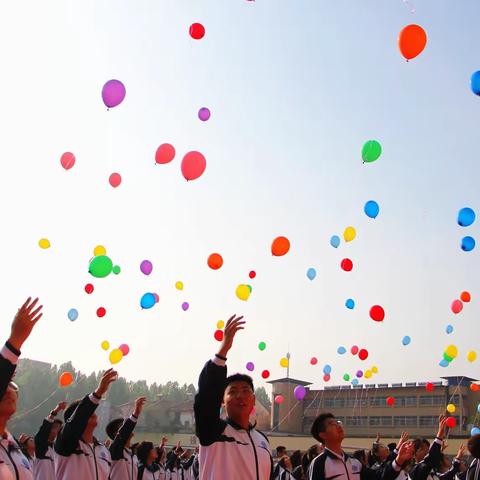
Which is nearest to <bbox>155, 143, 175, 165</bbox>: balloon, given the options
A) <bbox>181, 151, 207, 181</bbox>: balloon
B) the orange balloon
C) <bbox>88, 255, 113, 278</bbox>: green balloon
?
<bbox>181, 151, 207, 181</bbox>: balloon

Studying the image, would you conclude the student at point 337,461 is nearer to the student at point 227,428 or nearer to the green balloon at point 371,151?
the student at point 227,428

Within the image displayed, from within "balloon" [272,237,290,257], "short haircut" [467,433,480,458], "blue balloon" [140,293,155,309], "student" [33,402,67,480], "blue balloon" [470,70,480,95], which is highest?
"blue balloon" [470,70,480,95]

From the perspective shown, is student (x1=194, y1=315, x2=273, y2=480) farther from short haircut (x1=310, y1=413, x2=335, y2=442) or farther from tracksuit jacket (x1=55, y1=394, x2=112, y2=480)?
short haircut (x1=310, y1=413, x2=335, y2=442)

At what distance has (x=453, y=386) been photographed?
41.9 metres

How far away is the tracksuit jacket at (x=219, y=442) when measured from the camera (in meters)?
3.75

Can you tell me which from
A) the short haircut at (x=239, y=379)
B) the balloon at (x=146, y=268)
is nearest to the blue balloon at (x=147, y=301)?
the balloon at (x=146, y=268)

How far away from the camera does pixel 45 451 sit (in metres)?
7.37

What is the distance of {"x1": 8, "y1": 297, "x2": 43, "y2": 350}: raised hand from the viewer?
3.52 metres

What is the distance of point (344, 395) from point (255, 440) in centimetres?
4694

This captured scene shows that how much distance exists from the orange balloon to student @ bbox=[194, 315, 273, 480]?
6660 mm

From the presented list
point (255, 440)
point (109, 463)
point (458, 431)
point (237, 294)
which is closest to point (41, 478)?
point (109, 463)

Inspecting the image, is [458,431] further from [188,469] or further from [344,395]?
[188,469]

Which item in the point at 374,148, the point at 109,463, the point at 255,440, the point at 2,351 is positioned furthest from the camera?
the point at 374,148

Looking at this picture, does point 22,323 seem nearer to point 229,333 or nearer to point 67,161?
point 229,333
